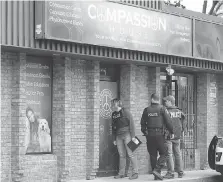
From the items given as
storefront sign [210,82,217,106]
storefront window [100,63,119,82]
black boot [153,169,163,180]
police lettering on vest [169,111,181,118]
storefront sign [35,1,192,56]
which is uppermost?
storefront sign [35,1,192,56]

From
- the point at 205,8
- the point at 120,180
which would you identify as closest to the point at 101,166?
the point at 120,180

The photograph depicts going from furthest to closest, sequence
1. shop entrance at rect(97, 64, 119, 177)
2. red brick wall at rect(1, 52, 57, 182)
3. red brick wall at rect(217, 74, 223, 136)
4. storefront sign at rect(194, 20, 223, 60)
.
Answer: red brick wall at rect(217, 74, 223, 136) → storefront sign at rect(194, 20, 223, 60) → shop entrance at rect(97, 64, 119, 177) → red brick wall at rect(1, 52, 57, 182)

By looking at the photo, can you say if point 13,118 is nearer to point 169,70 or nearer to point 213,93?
point 169,70

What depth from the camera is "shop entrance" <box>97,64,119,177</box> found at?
47.3 ft

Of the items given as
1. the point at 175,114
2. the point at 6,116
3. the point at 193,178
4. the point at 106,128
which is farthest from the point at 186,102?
the point at 6,116

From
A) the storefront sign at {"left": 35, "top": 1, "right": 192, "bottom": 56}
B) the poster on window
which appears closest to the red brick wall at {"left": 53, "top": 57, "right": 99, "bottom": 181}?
the poster on window

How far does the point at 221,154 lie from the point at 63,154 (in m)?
3.95

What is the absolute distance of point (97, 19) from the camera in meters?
12.9

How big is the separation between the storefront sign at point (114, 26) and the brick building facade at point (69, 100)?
23cm

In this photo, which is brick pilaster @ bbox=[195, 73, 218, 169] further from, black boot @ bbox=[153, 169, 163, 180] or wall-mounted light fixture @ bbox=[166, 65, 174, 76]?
black boot @ bbox=[153, 169, 163, 180]

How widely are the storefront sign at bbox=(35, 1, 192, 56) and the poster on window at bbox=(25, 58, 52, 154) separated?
115 cm

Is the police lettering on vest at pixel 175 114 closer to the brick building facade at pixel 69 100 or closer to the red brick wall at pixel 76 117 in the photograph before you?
the brick building facade at pixel 69 100

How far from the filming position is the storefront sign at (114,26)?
11922mm

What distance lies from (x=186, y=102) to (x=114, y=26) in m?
4.94
